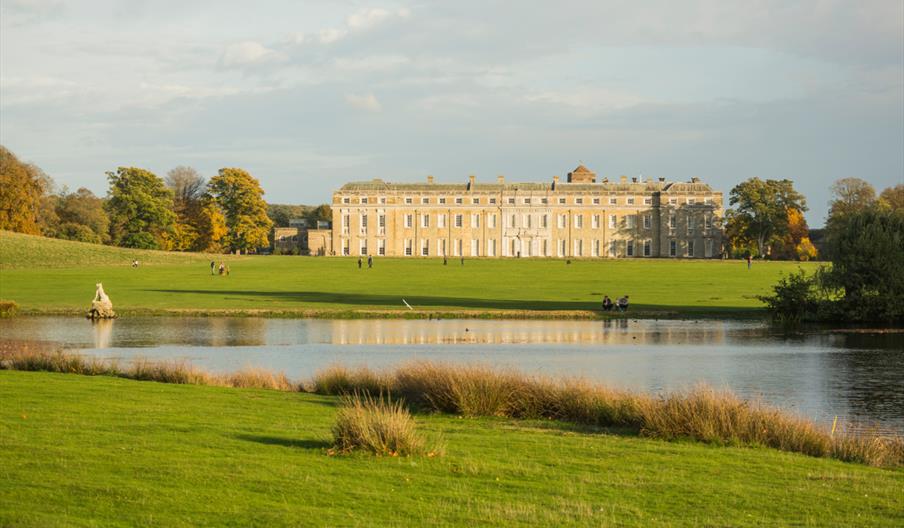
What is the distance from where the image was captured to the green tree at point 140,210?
9888 cm

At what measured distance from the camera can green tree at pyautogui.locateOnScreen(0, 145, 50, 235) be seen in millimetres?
84000

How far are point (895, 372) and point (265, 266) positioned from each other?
5757 cm

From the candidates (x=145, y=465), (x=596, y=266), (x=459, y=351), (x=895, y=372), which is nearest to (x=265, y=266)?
(x=596, y=266)

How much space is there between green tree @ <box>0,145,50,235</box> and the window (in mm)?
66888

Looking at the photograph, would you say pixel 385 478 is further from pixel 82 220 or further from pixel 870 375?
pixel 82 220

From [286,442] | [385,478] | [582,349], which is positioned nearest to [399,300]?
[582,349]

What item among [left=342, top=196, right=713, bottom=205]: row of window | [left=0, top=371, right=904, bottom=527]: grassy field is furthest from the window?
[left=0, top=371, right=904, bottom=527]: grassy field

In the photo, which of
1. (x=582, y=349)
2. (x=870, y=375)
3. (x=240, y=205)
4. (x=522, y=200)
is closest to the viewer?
(x=870, y=375)

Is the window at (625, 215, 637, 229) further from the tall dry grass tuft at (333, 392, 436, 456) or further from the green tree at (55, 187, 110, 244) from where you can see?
the tall dry grass tuft at (333, 392, 436, 456)

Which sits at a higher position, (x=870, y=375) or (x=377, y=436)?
(x=377, y=436)

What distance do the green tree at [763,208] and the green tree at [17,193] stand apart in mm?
69615

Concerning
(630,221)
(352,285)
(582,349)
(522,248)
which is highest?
(630,221)

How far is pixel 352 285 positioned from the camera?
5672cm

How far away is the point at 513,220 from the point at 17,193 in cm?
5940
